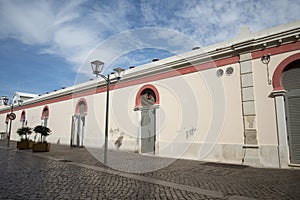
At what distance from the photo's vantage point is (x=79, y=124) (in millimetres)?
15617

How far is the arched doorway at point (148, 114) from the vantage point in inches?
446

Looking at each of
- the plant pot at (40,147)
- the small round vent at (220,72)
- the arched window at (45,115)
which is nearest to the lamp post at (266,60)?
the small round vent at (220,72)

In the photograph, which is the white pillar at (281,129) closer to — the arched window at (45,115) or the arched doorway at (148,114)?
the arched doorway at (148,114)

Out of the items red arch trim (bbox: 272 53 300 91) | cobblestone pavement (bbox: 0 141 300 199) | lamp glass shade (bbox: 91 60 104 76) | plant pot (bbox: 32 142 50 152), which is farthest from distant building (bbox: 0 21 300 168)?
lamp glass shade (bbox: 91 60 104 76)

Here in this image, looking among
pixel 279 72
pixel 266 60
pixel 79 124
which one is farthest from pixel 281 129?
pixel 79 124

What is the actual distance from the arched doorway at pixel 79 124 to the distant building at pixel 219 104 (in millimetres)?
1851

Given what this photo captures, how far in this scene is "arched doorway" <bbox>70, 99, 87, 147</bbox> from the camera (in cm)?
1528

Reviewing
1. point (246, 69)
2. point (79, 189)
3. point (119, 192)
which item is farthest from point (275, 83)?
point (79, 189)

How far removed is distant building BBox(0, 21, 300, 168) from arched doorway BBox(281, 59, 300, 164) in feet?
0.09

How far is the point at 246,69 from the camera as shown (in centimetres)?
832

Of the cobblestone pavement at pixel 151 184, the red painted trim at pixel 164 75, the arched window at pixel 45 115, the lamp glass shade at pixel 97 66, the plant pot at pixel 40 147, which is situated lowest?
the cobblestone pavement at pixel 151 184

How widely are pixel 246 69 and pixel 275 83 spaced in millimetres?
1175

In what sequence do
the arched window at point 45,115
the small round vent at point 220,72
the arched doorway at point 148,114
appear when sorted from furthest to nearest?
the arched window at point 45,115
the arched doorway at point 148,114
the small round vent at point 220,72

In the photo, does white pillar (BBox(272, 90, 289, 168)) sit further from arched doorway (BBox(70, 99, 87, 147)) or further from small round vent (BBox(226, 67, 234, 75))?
arched doorway (BBox(70, 99, 87, 147))
